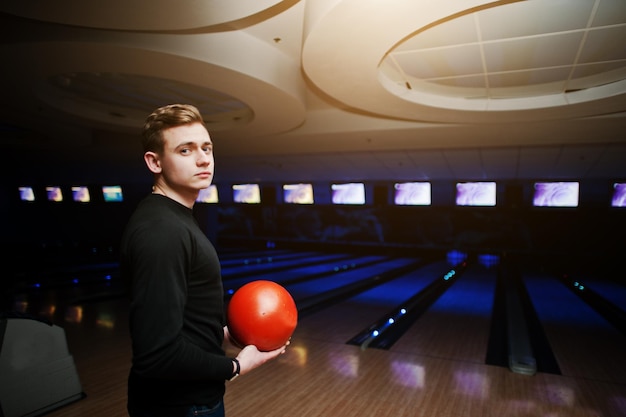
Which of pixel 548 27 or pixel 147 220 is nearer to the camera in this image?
pixel 147 220

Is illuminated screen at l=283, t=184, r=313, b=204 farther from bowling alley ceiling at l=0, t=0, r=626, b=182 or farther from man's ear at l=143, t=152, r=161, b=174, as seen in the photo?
man's ear at l=143, t=152, r=161, b=174

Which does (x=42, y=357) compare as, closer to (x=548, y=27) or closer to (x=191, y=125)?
(x=191, y=125)

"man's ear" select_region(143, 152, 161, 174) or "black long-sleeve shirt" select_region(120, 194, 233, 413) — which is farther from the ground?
"man's ear" select_region(143, 152, 161, 174)

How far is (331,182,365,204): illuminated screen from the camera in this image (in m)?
10.1

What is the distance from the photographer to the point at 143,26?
8.66ft

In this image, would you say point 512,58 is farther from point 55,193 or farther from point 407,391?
point 55,193

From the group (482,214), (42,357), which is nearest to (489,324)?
(42,357)

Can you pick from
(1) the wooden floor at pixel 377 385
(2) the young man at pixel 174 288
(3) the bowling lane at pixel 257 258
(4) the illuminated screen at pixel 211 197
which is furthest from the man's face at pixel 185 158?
(4) the illuminated screen at pixel 211 197

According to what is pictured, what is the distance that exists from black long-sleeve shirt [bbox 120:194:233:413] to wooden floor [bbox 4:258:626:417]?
1.68 metres

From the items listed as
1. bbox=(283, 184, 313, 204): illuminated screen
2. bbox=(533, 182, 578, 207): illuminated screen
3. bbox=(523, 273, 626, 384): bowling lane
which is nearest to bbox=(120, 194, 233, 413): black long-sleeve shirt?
bbox=(523, 273, 626, 384): bowling lane

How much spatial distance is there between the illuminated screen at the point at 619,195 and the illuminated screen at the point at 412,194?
3.67 metres

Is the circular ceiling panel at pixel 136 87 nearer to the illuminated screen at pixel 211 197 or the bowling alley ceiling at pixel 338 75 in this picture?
the bowling alley ceiling at pixel 338 75

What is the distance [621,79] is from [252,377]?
4.35 meters

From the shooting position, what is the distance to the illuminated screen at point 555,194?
8086mm
